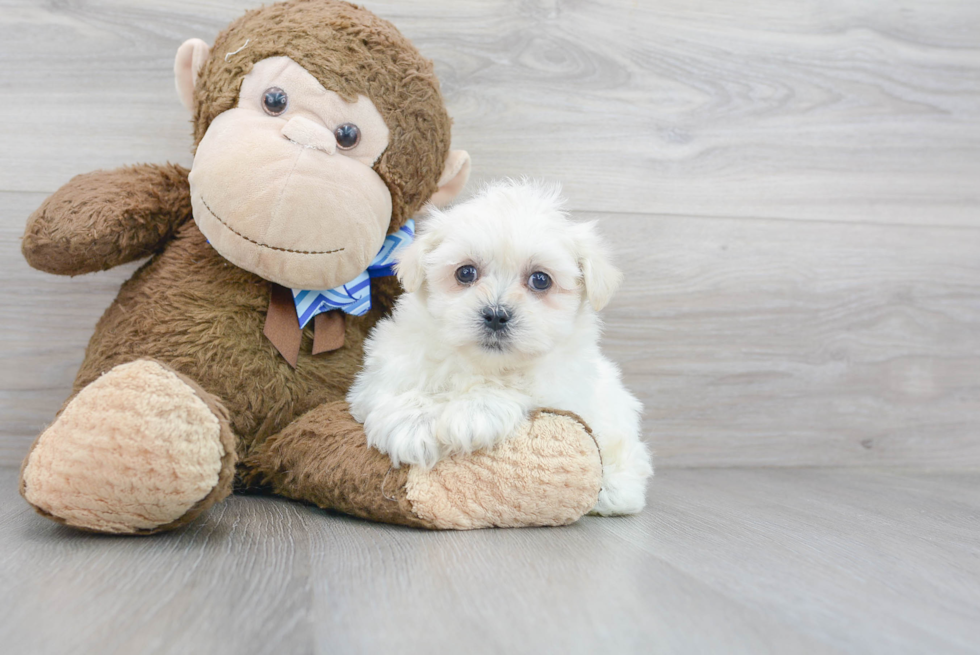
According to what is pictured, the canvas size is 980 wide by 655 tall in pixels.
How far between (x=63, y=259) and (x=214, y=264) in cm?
22

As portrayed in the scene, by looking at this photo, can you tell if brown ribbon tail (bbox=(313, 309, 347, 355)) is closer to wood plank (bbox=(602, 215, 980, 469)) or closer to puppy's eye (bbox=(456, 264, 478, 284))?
puppy's eye (bbox=(456, 264, 478, 284))

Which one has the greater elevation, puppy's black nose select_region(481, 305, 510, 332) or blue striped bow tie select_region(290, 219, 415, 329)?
puppy's black nose select_region(481, 305, 510, 332)

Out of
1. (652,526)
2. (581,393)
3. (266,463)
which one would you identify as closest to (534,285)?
(581,393)

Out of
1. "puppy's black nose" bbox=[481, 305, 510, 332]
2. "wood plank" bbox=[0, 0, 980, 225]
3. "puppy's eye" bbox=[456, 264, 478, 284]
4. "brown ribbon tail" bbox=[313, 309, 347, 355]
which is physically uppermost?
"wood plank" bbox=[0, 0, 980, 225]

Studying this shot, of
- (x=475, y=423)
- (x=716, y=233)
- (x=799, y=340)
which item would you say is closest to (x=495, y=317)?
(x=475, y=423)

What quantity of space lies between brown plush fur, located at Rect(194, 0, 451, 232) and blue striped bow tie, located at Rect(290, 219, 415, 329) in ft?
0.21

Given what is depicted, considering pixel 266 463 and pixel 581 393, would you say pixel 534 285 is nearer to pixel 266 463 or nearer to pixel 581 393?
pixel 581 393

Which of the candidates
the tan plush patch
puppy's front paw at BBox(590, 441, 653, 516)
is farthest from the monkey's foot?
puppy's front paw at BBox(590, 441, 653, 516)

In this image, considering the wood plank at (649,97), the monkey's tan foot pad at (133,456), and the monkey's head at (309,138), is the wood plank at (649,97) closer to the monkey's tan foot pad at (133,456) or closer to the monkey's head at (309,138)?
the monkey's head at (309,138)

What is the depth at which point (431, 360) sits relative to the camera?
1.13 metres

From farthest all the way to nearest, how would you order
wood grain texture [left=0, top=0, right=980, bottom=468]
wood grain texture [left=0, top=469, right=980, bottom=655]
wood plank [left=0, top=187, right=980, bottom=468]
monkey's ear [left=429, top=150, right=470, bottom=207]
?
1. wood plank [left=0, top=187, right=980, bottom=468]
2. wood grain texture [left=0, top=0, right=980, bottom=468]
3. monkey's ear [left=429, top=150, right=470, bottom=207]
4. wood grain texture [left=0, top=469, right=980, bottom=655]

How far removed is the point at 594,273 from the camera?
3.59ft

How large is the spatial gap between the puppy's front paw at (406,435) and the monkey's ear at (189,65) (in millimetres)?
641

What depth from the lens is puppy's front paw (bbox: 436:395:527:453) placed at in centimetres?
101
